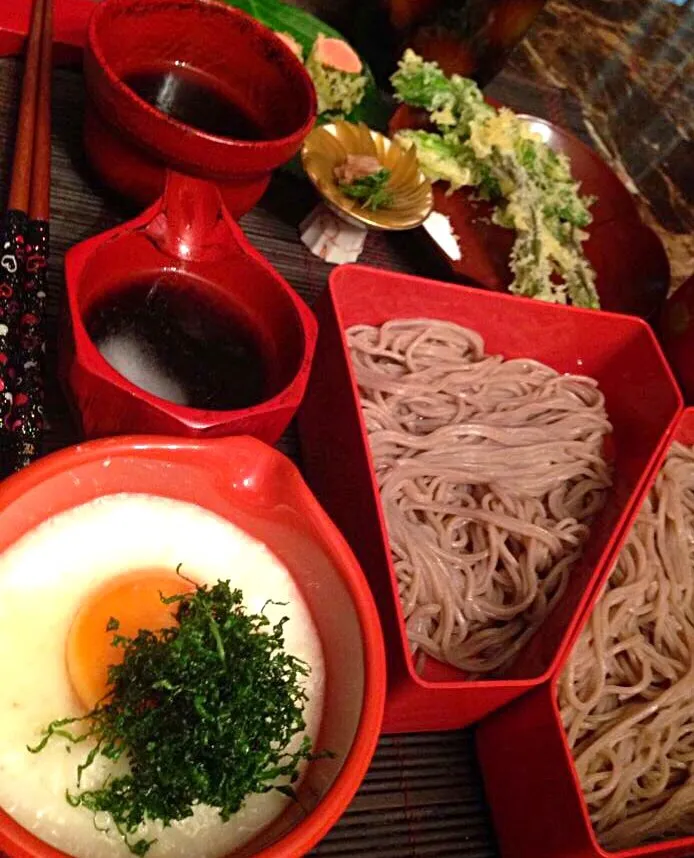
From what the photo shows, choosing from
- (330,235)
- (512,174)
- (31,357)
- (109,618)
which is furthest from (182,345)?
(512,174)

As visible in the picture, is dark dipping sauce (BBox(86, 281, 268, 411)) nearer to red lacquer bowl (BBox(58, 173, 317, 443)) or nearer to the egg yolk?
red lacquer bowl (BBox(58, 173, 317, 443))

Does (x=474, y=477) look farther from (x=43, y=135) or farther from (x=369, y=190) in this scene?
(x=43, y=135)

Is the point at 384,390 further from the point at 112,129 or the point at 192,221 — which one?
the point at 112,129

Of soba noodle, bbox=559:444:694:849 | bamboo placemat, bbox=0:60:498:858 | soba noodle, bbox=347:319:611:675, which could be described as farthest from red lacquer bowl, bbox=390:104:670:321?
bamboo placemat, bbox=0:60:498:858

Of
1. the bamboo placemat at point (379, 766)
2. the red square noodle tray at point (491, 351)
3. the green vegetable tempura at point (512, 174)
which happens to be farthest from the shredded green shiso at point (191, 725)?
the green vegetable tempura at point (512, 174)

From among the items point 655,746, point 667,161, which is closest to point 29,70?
point 655,746
